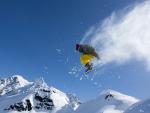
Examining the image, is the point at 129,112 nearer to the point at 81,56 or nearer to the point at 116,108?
the point at 116,108

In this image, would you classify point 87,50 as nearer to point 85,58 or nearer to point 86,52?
point 86,52

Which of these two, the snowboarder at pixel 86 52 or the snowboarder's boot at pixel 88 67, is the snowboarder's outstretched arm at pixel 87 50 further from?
the snowboarder's boot at pixel 88 67

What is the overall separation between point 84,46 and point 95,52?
447 mm

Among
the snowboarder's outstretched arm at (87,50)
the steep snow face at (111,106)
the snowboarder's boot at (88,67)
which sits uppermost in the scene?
the steep snow face at (111,106)

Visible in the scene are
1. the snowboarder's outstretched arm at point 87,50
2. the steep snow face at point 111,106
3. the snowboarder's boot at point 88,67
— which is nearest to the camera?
the snowboarder's outstretched arm at point 87,50

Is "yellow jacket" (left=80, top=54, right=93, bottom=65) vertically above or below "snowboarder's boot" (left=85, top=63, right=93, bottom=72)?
below

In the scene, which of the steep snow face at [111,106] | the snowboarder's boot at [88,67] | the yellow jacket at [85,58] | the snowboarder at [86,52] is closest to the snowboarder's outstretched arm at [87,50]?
the snowboarder at [86,52]

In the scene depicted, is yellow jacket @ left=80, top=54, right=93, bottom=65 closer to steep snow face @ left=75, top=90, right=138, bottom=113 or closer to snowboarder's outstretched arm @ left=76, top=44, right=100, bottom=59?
snowboarder's outstretched arm @ left=76, top=44, right=100, bottom=59

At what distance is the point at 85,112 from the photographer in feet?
639

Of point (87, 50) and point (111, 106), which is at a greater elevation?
point (111, 106)

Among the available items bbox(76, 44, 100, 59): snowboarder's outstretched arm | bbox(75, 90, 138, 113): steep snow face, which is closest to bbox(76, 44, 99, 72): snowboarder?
bbox(76, 44, 100, 59): snowboarder's outstretched arm

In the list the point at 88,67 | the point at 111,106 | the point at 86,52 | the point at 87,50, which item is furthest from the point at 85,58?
the point at 111,106

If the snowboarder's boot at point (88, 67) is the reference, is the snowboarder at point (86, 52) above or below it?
below

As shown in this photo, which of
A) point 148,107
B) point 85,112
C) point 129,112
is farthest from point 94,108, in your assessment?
point 148,107
